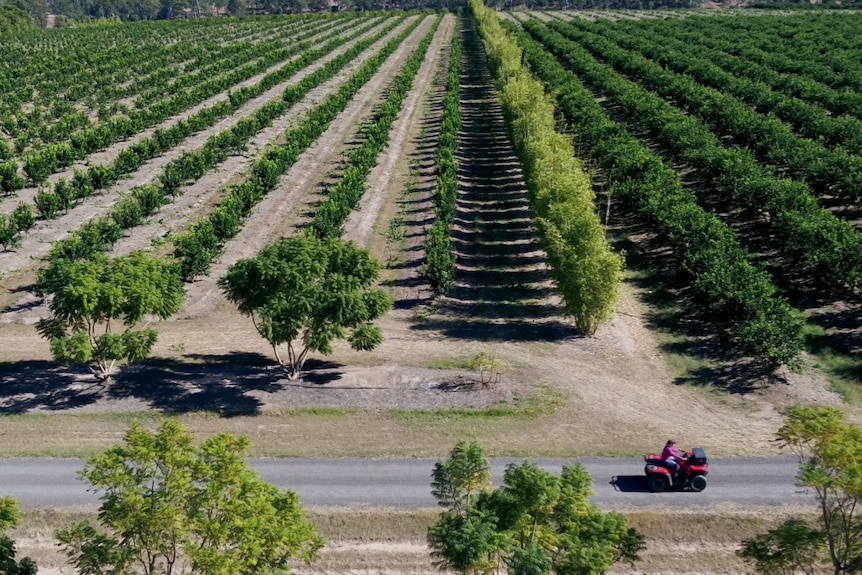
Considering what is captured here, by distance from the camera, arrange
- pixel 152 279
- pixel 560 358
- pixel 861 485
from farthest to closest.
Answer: pixel 560 358, pixel 152 279, pixel 861 485

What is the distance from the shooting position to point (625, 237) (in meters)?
55.8

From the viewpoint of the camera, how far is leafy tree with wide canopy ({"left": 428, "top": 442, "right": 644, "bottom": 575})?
59.5ft

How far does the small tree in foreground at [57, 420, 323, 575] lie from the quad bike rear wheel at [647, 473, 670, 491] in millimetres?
14320

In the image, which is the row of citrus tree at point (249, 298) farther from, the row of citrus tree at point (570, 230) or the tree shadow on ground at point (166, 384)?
the row of citrus tree at point (570, 230)

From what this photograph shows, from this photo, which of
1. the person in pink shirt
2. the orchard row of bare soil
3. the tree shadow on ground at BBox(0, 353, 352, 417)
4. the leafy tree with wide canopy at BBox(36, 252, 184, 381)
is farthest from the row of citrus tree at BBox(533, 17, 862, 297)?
the leafy tree with wide canopy at BBox(36, 252, 184, 381)

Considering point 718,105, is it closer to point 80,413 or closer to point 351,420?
point 351,420

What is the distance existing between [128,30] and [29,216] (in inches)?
6372

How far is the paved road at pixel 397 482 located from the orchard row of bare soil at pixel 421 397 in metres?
0.68

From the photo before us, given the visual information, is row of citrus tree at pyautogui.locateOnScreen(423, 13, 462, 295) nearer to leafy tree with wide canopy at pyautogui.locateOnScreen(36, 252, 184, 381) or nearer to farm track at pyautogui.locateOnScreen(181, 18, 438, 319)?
farm track at pyautogui.locateOnScreen(181, 18, 438, 319)

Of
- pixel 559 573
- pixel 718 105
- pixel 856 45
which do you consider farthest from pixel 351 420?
pixel 856 45

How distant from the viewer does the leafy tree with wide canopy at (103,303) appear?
32.4m

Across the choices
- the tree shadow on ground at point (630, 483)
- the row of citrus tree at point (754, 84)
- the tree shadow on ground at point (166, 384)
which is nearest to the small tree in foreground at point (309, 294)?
the tree shadow on ground at point (166, 384)

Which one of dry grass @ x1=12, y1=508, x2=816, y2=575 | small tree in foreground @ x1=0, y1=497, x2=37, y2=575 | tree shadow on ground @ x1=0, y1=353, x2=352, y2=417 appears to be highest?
small tree in foreground @ x1=0, y1=497, x2=37, y2=575

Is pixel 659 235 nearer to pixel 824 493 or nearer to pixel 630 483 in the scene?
pixel 630 483
